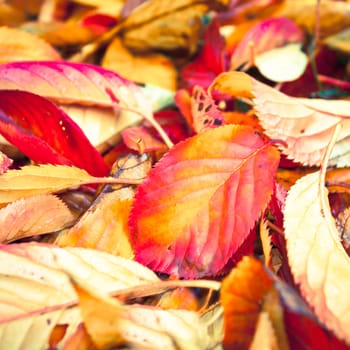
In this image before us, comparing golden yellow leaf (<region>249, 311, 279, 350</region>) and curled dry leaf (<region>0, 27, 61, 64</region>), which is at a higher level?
curled dry leaf (<region>0, 27, 61, 64</region>)

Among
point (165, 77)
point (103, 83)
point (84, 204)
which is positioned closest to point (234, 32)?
point (165, 77)

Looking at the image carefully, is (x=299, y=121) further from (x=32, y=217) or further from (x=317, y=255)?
(x=32, y=217)

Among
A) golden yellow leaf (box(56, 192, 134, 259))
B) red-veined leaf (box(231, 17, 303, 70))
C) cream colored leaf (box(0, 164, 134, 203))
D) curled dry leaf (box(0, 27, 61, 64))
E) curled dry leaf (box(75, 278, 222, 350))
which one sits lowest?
curled dry leaf (box(75, 278, 222, 350))

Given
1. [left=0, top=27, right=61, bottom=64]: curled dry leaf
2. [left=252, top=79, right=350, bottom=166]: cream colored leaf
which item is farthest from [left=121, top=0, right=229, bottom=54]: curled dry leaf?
[left=252, top=79, right=350, bottom=166]: cream colored leaf

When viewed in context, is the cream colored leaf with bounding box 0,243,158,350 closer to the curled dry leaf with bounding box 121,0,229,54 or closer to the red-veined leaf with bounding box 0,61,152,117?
the red-veined leaf with bounding box 0,61,152,117

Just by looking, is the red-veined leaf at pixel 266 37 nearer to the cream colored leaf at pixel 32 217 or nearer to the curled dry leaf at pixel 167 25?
the curled dry leaf at pixel 167 25

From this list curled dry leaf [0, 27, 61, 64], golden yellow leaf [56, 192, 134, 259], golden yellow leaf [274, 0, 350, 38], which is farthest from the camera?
golden yellow leaf [274, 0, 350, 38]
